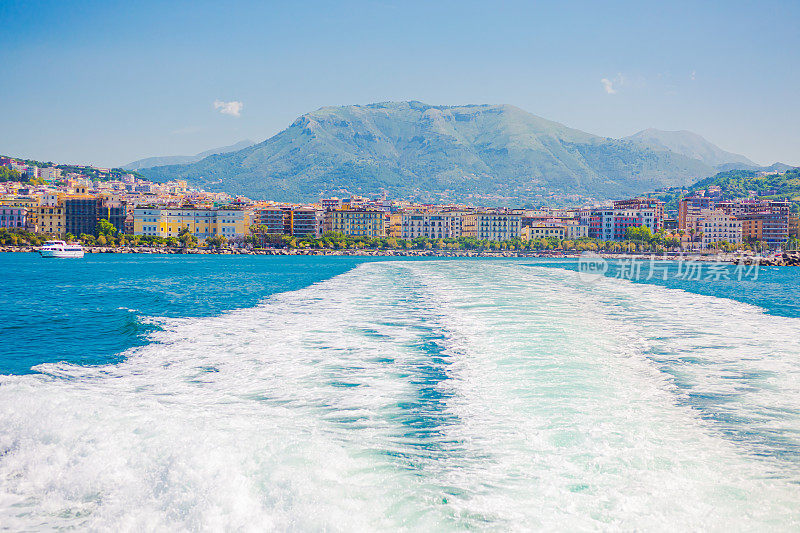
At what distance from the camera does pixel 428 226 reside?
13225cm

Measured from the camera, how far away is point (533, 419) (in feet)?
19.2

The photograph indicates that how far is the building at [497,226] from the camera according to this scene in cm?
12812

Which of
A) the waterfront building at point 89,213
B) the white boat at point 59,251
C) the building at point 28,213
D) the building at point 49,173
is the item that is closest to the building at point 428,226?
the waterfront building at point 89,213

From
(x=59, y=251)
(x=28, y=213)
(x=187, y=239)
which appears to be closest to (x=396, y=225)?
(x=187, y=239)

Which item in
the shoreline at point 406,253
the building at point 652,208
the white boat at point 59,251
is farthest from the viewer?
the building at point 652,208

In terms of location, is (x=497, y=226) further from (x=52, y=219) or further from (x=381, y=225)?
(x=52, y=219)

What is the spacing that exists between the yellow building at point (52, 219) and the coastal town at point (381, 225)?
168 mm

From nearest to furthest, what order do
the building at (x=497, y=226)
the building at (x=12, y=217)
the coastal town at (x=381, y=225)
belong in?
the building at (x=12, y=217), the coastal town at (x=381, y=225), the building at (x=497, y=226)

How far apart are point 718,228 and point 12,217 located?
133m

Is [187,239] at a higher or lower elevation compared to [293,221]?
lower

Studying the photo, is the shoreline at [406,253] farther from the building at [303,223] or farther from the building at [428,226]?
the building at [303,223]

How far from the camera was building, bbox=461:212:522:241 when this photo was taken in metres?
128

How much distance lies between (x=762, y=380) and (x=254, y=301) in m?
15.1

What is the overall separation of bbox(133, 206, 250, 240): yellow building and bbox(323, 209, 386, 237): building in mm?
18046
